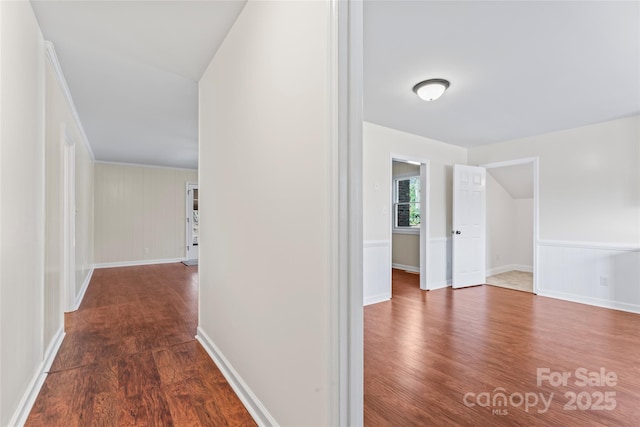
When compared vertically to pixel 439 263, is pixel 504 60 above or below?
above

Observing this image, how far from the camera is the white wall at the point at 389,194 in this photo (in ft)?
13.3

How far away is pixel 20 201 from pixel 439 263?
4.89 m

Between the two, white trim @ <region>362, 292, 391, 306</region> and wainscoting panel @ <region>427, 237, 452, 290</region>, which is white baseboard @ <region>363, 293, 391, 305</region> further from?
wainscoting panel @ <region>427, 237, 452, 290</region>

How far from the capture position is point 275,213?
5.08 feet

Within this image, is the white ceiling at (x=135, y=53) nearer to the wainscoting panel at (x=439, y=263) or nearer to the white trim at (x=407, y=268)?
the wainscoting panel at (x=439, y=263)

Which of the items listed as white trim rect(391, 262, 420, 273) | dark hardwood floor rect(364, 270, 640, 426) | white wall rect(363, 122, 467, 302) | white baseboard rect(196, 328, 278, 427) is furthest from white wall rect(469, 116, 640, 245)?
white baseboard rect(196, 328, 278, 427)

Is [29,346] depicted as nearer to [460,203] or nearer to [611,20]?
[611,20]

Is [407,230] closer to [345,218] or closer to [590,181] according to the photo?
[590,181]

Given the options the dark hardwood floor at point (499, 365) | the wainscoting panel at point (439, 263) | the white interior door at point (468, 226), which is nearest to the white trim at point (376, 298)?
the dark hardwood floor at point (499, 365)

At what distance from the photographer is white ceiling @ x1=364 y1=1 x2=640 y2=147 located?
1872 mm

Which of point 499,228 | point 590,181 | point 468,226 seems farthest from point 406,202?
point 590,181

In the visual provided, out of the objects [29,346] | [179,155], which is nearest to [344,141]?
[29,346]

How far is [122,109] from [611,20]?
14.8 feet

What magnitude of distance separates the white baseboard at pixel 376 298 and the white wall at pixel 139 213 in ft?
17.9
